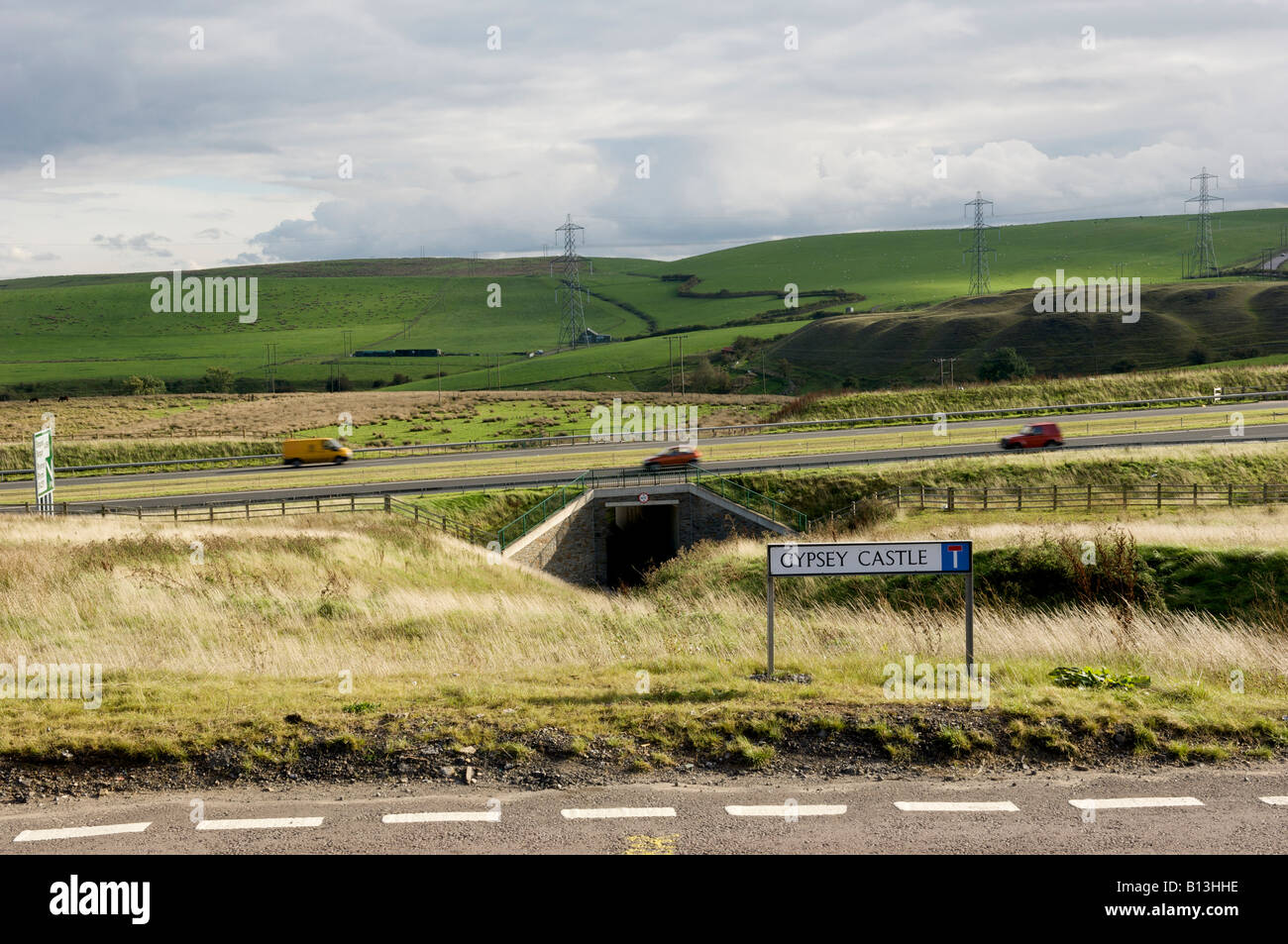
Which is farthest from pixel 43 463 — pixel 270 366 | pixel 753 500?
pixel 270 366

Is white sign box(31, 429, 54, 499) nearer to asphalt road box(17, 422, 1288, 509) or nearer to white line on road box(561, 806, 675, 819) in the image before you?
asphalt road box(17, 422, 1288, 509)

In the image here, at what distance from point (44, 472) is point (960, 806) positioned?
3665cm

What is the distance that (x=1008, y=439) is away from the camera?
163ft

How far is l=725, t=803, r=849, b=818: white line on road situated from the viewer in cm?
805

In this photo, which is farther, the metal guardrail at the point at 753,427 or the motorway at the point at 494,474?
the metal guardrail at the point at 753,427

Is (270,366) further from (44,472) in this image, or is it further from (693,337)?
(44,472)

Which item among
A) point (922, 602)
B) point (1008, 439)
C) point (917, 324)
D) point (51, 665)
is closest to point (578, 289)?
point (917, 324)

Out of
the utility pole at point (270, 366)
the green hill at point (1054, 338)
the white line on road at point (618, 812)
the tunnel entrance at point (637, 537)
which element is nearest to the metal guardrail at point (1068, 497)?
the tunnel entrance at point (637, 537)

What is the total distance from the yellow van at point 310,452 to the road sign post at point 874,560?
4802 cm

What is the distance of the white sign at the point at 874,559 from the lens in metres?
11.3

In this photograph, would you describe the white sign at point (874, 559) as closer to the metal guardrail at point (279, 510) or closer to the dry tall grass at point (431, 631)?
the dry tall grass at point (431, 631)

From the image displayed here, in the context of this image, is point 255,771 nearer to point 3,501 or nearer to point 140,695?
point 140,695

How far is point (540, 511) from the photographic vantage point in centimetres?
4191
